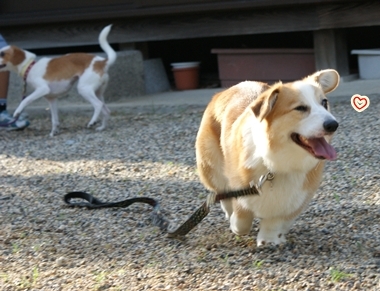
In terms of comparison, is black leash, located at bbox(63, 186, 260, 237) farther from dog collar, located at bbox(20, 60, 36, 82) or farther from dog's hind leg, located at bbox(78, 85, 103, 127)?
dog collar, located at bbox(20, 60, 36, 82)

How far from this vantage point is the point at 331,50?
8.26 m

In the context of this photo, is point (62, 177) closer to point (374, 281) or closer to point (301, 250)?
point (301, 250)

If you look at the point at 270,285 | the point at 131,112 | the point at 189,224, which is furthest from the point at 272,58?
the point at 270,285

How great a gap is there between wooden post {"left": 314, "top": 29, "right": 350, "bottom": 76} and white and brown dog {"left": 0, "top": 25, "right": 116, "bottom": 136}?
7.71ft

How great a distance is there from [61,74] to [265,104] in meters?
5.02

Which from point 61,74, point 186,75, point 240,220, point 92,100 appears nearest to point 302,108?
point 240,220

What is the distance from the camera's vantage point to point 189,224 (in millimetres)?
3666

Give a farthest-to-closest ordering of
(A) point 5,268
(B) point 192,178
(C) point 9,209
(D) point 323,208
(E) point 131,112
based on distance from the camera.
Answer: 1. (E) point 131,112
2. (B) point 192,178
3. (C) point 9,209
4. (D) point 323,208
5. (A) point 5,268

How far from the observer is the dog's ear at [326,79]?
3.42 meters

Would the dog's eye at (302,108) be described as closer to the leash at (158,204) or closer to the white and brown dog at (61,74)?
the leash at (158,204)

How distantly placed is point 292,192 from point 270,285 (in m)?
0.45

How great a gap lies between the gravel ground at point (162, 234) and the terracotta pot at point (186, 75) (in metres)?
2.79

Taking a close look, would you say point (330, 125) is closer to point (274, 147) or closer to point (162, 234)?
point (274, 147)

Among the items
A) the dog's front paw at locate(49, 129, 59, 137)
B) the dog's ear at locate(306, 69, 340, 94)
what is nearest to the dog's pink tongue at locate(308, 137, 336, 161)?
the dog's ear at locate(306, 69, 340, 94)
